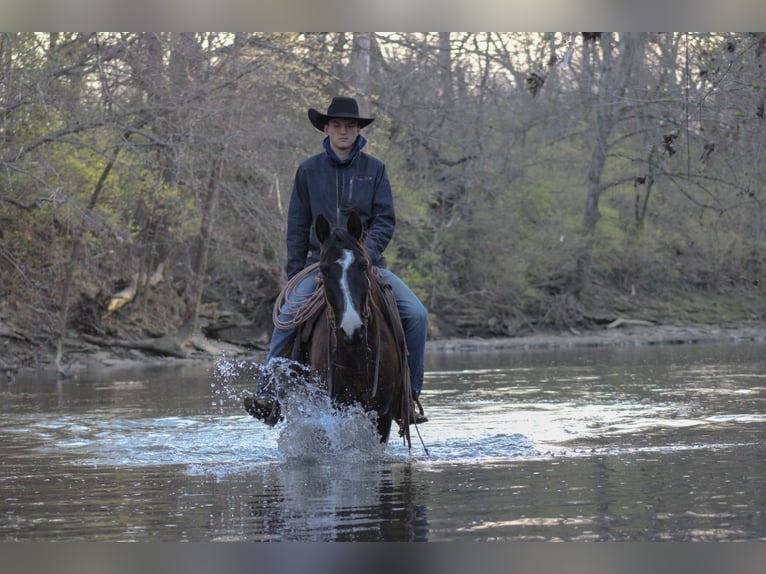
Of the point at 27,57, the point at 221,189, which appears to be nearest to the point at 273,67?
the point at 221,189

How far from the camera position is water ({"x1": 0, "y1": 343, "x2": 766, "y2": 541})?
6277 millimetres

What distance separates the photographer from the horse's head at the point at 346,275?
820 cm

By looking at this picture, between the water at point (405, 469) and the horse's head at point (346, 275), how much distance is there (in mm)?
900

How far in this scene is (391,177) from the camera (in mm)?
33438

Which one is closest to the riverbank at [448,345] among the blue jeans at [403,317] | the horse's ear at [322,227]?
the blue jeans at [403,317]

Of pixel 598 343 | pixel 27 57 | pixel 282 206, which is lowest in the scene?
pixel 598 343

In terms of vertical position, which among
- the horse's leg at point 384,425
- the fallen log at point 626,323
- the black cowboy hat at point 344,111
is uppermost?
the black cowboy hat at point 344,111

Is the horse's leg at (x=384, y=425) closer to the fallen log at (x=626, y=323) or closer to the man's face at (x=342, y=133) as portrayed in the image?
the man's face at (x=342, y=133)

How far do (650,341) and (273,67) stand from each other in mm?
14880

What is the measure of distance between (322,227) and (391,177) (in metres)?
25.0

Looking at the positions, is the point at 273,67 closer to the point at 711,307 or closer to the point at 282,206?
the point at 282,206

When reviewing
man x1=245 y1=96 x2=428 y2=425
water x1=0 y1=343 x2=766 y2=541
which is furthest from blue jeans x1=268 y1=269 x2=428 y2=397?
water x1=0 y1=343 x2=766 y2=541

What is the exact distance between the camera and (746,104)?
16719 millimetres

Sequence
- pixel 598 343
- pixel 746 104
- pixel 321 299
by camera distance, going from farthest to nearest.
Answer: pixel 598 343 < pixel 746 104 < pixel 321 299
